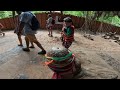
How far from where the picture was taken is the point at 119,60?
5.75 meters

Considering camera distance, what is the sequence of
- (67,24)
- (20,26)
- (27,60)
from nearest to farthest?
1. (67,24)
2. (27,60)
3. (20,26)

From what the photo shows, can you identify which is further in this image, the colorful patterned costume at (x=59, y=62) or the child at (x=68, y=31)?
the child at (x=68, y=31)

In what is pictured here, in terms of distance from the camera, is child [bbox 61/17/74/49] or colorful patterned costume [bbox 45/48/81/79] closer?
colorful patterned costume [bbox 45/48/81/79]

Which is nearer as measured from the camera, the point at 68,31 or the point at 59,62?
the point at 59,62
